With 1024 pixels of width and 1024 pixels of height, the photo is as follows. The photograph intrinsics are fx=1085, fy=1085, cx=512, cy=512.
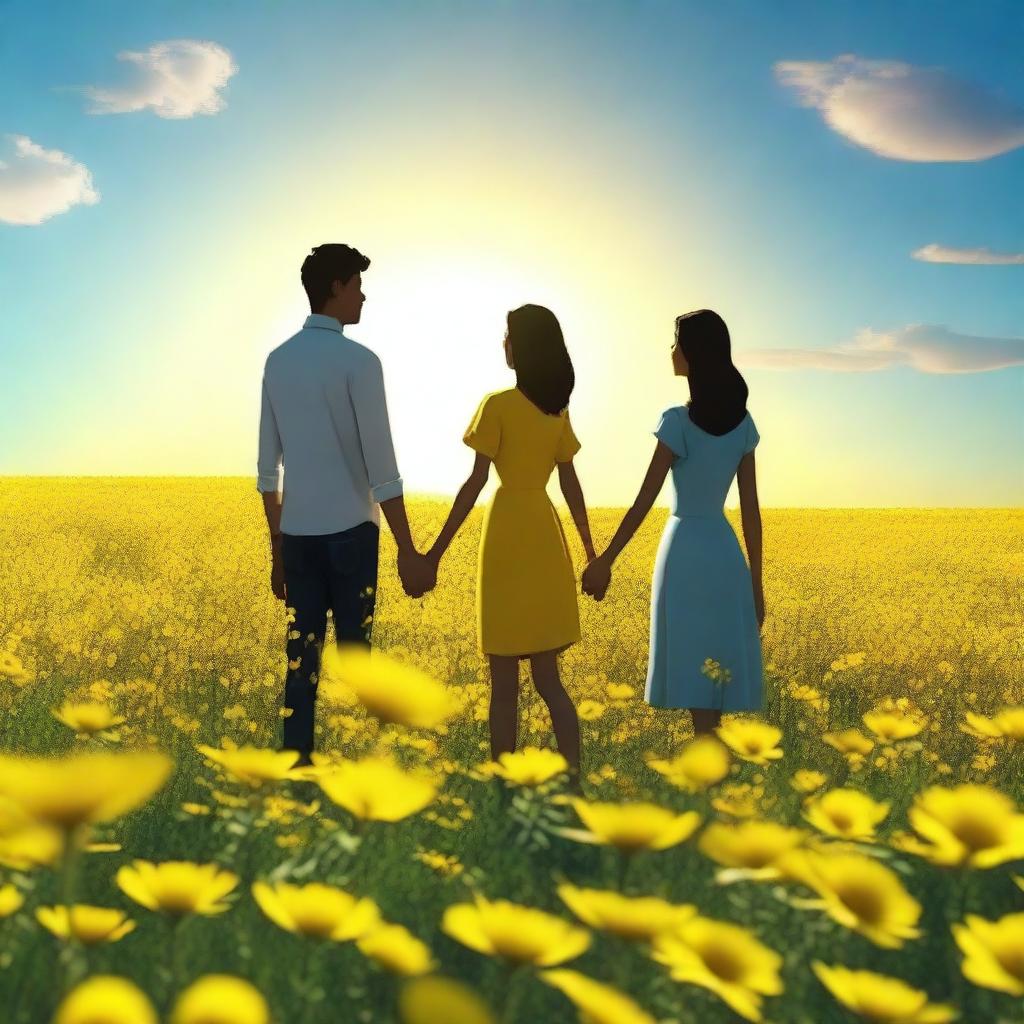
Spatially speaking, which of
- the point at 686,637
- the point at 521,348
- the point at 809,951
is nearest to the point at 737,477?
the point at 686,637

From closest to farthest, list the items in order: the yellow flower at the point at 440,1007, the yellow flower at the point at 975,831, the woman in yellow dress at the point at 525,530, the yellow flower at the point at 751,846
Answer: the yellow flower at the point at 440,1007, the yellow flower at the point at 975,831, the yellow flower at the point at 751,846, the woman in yellow dress at the point at 525,530

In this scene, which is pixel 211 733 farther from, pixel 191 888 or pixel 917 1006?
pixel 917 1006

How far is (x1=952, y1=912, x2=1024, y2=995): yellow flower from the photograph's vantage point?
1257 millimetres

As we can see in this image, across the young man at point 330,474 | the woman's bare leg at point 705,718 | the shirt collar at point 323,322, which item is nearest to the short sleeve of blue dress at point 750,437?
the woman's bare leg at point 705,718

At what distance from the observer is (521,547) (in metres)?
4.10

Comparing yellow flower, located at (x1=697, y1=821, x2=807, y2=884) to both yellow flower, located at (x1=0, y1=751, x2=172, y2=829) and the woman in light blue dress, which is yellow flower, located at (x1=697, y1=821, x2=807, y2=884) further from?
the woman in light blue dress

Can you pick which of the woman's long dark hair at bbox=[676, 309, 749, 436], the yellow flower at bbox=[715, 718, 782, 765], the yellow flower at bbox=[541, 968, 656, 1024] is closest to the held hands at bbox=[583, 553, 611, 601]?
the woman's long dark hair at bbox=[676, 309, 749, 436]

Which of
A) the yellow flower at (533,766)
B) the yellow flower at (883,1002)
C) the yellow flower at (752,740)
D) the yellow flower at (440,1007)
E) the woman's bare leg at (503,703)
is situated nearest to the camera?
the yellow flower at (440,1007)

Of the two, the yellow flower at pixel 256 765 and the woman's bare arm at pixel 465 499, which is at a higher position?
the woman's bare arm at pixel 465 499

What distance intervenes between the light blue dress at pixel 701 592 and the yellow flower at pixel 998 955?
Answer: 2.78m

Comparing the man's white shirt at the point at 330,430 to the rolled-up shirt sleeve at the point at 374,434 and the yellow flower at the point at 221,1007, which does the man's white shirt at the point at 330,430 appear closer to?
the rolled-up shirt sleeve at the point at 374,434

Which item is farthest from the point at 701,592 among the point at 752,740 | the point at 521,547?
the point at 752,740

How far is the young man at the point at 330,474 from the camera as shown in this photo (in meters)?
3.99

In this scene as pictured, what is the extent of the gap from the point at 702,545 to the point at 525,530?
69cm
